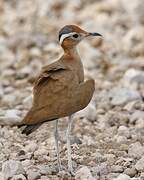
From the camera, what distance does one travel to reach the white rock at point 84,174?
5.87m

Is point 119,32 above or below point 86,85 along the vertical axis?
above

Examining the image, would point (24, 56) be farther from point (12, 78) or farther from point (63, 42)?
point (63, 42)

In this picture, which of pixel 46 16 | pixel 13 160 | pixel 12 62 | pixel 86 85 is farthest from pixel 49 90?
pixel 46 16

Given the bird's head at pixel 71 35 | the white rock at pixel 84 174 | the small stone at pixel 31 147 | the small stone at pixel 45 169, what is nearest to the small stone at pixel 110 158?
the white rock at pixel 84 174

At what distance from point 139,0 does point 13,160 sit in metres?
7.08

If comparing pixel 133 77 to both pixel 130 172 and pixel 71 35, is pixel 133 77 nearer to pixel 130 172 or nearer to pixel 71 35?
pixel 71 35

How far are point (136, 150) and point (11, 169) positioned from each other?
1.42 metres

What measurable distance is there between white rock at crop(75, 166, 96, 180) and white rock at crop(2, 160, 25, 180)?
1.68ft

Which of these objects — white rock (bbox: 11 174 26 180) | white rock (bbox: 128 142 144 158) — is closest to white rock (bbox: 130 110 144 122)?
white rock (bbox: 128 142 144 158)

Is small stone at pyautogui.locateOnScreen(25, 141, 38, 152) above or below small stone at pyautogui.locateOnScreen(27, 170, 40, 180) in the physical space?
above

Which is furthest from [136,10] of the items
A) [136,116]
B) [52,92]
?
[52,92]

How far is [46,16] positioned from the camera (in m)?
13.3

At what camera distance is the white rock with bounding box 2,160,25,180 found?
5926mm

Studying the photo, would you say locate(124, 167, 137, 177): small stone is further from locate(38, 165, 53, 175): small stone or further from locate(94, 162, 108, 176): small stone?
locate(38, 165, 53, 175): small stone
